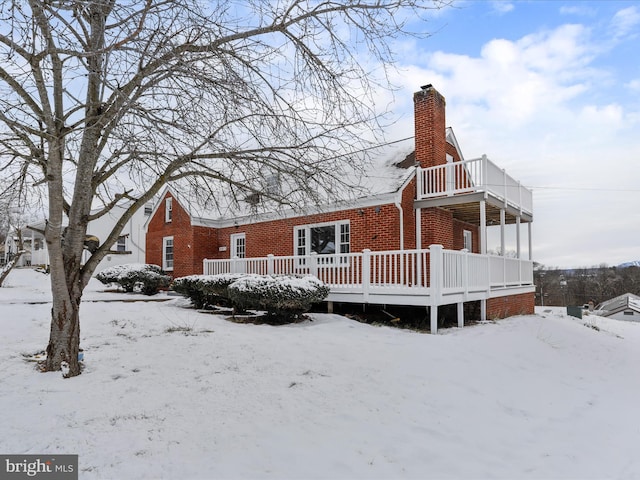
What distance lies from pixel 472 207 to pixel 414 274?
3294 mm

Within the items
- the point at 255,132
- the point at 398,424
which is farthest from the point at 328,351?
the point at 255,132

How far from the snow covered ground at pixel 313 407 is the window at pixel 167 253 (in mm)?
11187

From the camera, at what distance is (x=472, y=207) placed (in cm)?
1275

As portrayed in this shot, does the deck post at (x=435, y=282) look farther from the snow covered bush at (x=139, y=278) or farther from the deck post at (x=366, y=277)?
the snow covered bush at (x=139, y=278)

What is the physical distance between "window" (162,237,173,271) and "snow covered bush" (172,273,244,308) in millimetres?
6602

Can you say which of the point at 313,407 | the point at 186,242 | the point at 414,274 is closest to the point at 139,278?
the point at 186,242

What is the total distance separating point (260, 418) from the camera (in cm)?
402

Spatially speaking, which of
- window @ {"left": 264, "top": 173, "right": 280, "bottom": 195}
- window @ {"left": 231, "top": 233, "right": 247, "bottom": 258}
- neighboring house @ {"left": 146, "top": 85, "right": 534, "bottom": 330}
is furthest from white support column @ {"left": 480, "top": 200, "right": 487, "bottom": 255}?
window @ {"left": 231, "top": 233, "right": 247, "bottom": 258}

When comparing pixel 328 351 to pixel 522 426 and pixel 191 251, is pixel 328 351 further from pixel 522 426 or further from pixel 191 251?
pixel 191 251

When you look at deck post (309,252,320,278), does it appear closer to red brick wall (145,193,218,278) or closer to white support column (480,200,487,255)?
white support column (480,200,487,255)

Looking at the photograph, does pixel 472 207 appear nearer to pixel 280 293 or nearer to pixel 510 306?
pixel 510 306

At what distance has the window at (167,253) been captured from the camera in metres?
18.8

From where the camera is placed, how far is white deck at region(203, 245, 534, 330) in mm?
8852

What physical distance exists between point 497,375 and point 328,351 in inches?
105
